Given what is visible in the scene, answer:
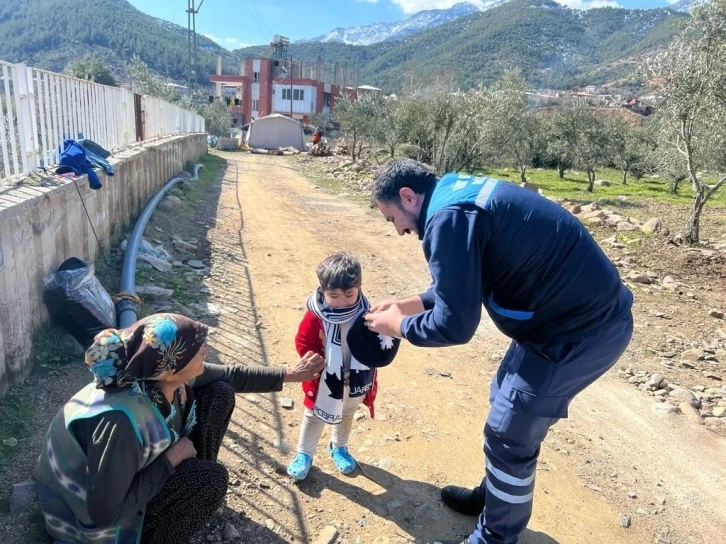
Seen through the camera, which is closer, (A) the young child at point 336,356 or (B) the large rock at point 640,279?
(A) the young child at point 336,356

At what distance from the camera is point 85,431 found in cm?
191

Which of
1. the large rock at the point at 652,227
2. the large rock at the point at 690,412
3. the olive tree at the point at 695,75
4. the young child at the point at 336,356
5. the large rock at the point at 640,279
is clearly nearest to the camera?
the young child at the point at 336,356

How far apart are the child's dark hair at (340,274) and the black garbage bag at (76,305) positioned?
84.9 inches

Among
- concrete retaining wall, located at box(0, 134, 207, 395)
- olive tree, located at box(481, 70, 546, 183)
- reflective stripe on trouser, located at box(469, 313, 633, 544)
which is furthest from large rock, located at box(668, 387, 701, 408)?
olive tree, located at box(481, 70, 546, 183)

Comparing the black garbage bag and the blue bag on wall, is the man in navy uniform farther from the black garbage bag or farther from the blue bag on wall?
the blue bag on wall

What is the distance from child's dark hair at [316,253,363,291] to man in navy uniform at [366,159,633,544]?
302 millimetres

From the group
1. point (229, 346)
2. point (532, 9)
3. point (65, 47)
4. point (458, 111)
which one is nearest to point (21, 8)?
point (65, 47)

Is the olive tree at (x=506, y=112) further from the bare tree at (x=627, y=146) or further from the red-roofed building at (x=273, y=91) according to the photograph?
the red-roofed building at (x=273, y=91)

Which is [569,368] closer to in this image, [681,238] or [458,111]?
[681,238]

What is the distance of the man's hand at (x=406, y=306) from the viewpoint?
8.17 feet

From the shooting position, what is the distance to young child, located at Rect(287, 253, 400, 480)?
265cm

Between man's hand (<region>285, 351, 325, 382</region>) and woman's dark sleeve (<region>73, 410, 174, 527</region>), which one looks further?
man's hand (<region>285, 351, 325, 382</region>)

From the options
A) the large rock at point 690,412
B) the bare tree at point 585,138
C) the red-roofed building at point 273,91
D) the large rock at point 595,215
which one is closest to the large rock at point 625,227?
the large rock at point 595,215

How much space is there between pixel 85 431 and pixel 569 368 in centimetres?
186
